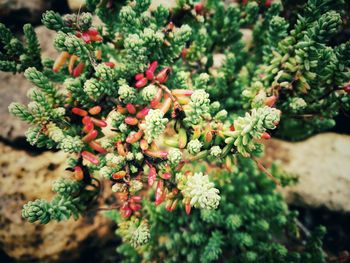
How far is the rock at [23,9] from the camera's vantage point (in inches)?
112

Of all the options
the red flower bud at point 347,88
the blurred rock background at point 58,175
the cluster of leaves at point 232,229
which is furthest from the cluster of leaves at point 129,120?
the blurred rock background at point 58,175

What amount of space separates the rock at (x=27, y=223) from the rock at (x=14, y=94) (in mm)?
201

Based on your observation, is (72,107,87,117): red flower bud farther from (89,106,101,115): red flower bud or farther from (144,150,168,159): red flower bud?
(144,150,168,159): red flower bud

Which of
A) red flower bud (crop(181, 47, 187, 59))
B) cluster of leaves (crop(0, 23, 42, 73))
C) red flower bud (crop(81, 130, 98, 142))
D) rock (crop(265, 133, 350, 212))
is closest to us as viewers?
red flower bud (crop(81, 130, 98, 142))

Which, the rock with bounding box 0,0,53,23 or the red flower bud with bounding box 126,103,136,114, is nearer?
the red flower bud with bounding box 126,103,136,114

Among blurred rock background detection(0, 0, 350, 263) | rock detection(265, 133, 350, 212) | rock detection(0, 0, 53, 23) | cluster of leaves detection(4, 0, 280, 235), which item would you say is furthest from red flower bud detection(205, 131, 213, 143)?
rock detection(0, 0, 53, 23)

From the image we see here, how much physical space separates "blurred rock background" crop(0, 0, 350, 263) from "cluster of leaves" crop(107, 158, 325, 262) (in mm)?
490

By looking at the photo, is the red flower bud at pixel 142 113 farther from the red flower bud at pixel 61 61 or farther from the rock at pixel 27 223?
the rock at pixel 27 223

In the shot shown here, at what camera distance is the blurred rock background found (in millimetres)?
2738

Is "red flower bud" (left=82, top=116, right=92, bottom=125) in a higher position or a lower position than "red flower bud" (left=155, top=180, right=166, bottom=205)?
higher

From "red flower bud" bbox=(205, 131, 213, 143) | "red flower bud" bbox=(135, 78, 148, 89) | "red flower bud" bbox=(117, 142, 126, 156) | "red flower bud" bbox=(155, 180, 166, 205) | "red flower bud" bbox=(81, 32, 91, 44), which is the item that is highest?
"red flower bud" bbox=(81, 32, 91, 44)

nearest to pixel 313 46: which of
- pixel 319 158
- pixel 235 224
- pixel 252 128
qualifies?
pixel 252 128

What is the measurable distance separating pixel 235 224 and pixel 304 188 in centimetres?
130

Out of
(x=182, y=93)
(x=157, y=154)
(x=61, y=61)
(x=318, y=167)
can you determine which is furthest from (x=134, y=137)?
(x=318, y=167)
